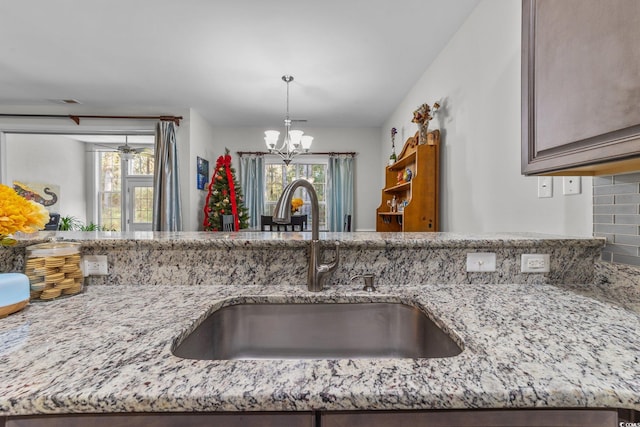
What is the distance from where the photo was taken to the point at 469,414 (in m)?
0.50

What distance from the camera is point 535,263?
1091 millimetres

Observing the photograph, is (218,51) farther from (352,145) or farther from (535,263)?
(352,145)

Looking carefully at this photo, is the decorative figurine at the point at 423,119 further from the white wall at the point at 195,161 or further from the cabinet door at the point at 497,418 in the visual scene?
the white wall at the point at 195,161

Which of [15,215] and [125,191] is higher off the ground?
[125,191]

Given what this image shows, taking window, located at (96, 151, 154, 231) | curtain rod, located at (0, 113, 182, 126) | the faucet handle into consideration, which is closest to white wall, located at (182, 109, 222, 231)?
curtain rod, located at (0, 113, 182, 126)

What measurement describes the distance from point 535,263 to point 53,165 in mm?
7637

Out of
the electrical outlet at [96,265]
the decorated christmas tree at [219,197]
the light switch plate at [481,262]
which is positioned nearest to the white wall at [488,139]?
the light switch plate at [481,262]

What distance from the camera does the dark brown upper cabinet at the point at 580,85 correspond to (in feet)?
2.20

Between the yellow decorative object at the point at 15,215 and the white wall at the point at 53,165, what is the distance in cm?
598

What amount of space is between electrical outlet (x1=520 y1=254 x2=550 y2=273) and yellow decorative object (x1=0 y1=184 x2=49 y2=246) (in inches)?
62.8

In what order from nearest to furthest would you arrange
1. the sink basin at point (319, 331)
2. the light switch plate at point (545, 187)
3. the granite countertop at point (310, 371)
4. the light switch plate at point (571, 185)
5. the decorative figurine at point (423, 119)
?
the granite countertop at point (310, 371)
the sink basin at point (319, 331)
the light switch plate at point (571, 185)
the light switch plate at point (545, 187)
the decorative figurine at point (423, 119)

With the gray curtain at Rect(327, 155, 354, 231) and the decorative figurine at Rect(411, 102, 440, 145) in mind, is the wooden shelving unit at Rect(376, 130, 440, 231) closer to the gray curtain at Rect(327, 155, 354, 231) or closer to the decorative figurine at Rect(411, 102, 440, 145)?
the decorative figurine at Rect(411, 102, 440, 145)

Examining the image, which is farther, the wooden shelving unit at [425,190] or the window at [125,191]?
the window at [125,191]

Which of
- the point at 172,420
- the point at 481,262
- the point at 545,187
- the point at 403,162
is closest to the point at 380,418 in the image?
the point at 172,420
